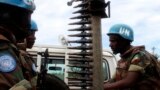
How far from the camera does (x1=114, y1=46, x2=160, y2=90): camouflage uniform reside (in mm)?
5520

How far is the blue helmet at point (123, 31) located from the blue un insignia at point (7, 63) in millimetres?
3022

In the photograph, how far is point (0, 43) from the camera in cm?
286

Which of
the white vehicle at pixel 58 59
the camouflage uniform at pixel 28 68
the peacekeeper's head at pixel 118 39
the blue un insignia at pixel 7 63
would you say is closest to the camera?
the blue un insignia at pixel 7 63

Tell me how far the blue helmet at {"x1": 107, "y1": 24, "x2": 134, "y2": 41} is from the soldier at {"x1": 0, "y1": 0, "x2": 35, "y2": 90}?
265 cm

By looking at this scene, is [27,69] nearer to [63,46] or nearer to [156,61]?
[156,61]

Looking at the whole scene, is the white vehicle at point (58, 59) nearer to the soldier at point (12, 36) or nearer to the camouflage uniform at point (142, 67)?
the camouflage uniform at point (142, 67)

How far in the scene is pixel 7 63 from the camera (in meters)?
2.79

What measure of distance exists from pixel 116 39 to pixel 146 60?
0.41 metres

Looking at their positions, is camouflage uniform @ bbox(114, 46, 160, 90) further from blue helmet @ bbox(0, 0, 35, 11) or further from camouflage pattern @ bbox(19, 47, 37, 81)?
blue helmet @ bbox(0, 0, 35, 11)

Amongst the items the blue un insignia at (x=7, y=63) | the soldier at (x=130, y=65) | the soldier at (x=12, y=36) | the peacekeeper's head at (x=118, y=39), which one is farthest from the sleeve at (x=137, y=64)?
the blue un insignia at (x=7, y=63)

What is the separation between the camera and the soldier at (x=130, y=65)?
5.45 metres

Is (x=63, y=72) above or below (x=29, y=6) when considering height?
below

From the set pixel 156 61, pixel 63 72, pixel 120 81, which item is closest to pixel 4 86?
pixel 120 81

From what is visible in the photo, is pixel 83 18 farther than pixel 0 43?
Yes
